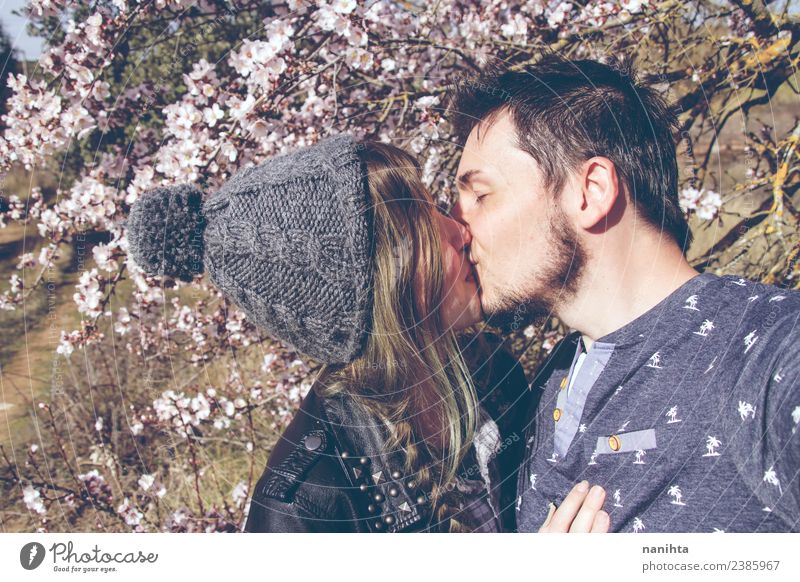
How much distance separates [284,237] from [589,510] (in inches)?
33.9

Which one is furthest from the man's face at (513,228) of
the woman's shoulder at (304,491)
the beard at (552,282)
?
the woman's shoulder at (304,491)

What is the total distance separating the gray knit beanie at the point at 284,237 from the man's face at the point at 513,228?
311mm

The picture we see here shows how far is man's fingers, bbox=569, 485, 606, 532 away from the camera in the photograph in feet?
3.94

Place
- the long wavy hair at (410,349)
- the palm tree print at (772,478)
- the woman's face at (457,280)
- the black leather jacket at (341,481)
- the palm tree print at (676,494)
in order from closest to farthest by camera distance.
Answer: the palm tree print at (772,478) < the palm tree print at (676,494) < the black leather jacket at (341,481) < the long wavy hair at (410,349) < the woman's face at (457,280)

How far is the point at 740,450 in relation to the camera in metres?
1.01

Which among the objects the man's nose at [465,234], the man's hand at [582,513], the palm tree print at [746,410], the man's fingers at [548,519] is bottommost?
the man's fingers at [548,519]

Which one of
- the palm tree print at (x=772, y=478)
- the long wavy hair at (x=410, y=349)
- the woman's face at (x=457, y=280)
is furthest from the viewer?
the woman's face at (x=457, y=280)

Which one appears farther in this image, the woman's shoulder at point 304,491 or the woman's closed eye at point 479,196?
the woman's closed eye at point 479,196

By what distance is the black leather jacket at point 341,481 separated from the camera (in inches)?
48.0

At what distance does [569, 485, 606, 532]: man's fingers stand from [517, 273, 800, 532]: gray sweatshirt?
2 cm

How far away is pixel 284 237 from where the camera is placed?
124cm

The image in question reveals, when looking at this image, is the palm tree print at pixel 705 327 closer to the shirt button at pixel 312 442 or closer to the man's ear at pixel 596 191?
the man's ear at pixel 596 191
